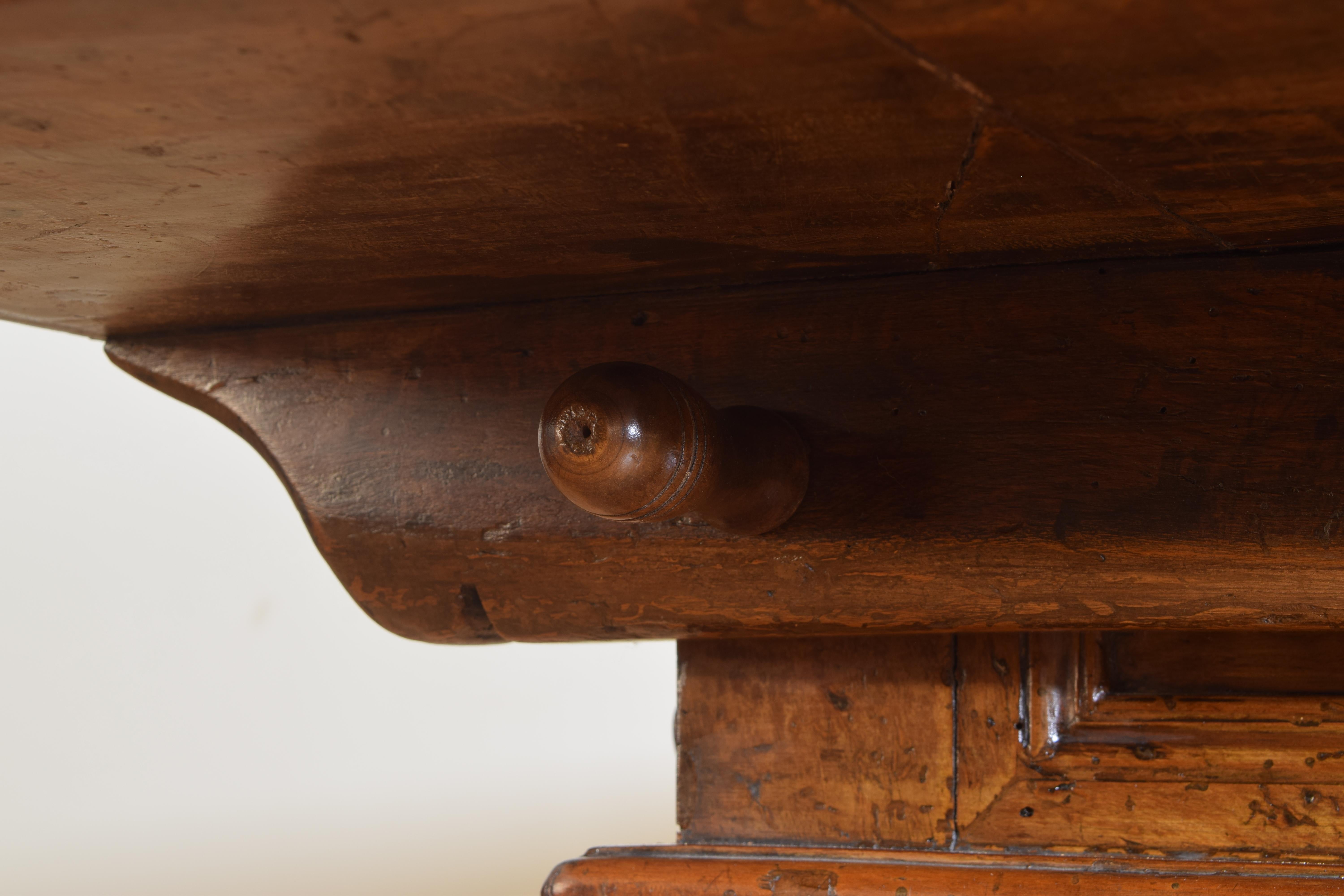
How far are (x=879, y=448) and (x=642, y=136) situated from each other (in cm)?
24

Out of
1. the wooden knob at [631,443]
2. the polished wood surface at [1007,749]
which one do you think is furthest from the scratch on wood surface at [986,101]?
the polished wood surface at [1007,749]

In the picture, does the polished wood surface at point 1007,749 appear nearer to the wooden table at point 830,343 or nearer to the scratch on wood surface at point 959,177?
the wooden table at point 830,343

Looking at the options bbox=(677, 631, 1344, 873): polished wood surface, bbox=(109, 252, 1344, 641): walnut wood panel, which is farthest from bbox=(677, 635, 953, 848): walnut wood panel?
bbox=(109, 252, 1344, 641): walnut wood panel

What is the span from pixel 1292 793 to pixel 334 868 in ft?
3.49

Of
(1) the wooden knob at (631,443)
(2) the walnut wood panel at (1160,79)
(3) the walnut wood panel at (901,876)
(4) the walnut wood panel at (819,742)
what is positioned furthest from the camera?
(4) the walnut wood panel at (819,742)

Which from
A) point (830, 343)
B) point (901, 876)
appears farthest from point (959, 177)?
point (901, 876)

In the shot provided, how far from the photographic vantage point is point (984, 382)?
541 mm

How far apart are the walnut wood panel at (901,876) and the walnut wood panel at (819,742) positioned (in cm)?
4

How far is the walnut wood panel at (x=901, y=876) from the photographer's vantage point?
599 millimetres

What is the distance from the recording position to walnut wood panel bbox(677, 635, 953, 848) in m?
0.70

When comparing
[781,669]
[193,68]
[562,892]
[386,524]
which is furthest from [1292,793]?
[193,68]

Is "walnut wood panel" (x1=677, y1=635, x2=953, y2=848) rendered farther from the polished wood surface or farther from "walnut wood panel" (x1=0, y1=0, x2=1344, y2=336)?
"walnut wood panel" (x1=0, y1=0, x2=1344, y2=336)

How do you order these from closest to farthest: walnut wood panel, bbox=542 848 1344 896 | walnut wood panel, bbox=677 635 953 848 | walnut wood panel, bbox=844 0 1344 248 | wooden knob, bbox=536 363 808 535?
→ 1. walnut wood panel, bbox=844 0 1344 248
2. wooden knob, bbox=536 363 808 535
3. walnut wood panel, bbox=542 848 1344 896
4. walnut wood panel, bbox=677 635 953 848

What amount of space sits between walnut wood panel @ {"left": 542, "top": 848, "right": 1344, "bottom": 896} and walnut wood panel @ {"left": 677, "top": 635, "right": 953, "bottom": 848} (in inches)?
1.4
